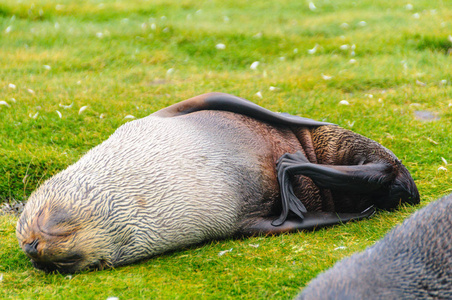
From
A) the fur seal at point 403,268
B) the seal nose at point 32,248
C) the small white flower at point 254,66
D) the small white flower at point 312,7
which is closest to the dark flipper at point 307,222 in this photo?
the fur seal at point 403,268

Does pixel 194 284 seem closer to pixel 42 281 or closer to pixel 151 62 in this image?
pixel 42 281

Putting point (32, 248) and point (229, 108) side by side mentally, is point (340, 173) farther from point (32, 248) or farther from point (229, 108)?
point (32, 248)

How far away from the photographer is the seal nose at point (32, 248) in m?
3.24

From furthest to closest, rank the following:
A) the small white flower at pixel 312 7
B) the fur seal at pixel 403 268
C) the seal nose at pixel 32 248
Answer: the small white flower at pixel 312 7, the seal nose at pixel 32 248, the fur seal at pixel 403 268

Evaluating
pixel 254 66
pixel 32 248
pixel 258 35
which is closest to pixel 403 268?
pixel 32 248

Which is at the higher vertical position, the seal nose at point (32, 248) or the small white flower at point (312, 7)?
the small white flower at point (312, 7)

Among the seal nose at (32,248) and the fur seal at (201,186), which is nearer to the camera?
the seal nose at (32,248)

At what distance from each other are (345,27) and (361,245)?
719 cm

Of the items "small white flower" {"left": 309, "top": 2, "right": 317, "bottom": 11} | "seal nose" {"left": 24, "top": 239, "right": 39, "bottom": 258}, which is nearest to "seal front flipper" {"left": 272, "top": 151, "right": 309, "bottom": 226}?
"seal nose" {"left": 24, "top": 239, "right": 39, "bottom": 258}

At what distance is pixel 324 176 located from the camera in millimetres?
4113

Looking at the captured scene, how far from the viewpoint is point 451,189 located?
452 cm

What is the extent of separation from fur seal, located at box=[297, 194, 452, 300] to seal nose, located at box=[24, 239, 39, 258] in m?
1.77

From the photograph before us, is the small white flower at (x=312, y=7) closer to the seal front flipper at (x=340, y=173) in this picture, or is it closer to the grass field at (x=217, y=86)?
the grass field at (x=217, y=86)

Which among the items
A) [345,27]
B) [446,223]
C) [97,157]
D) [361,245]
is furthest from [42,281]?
[345,27]
